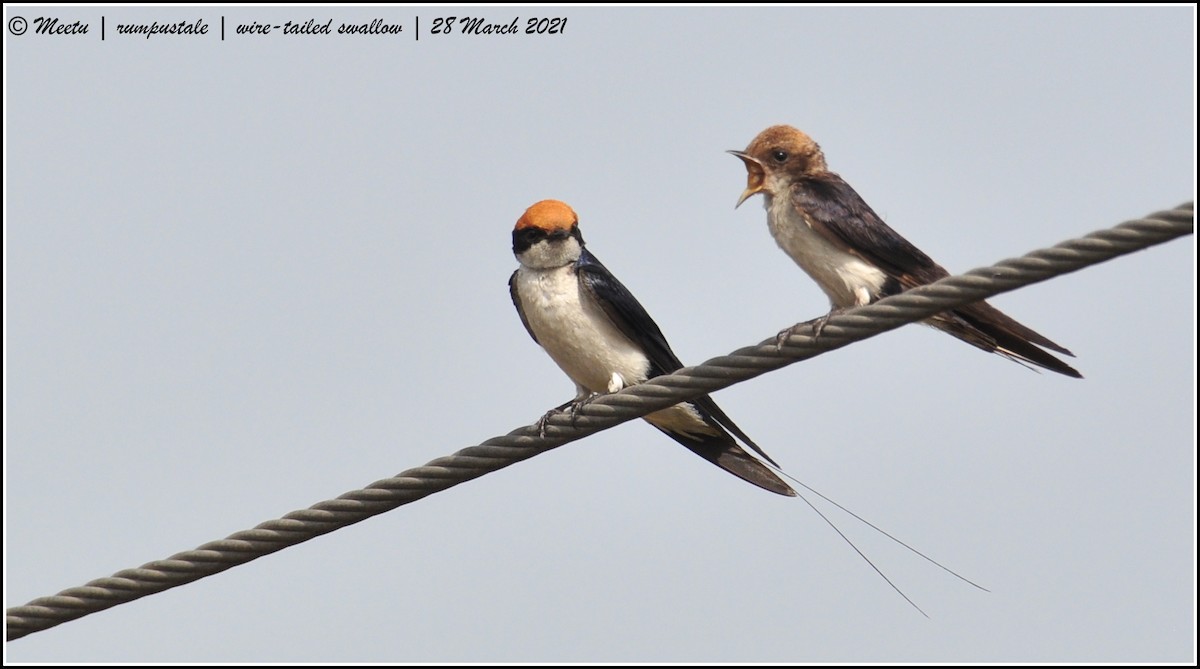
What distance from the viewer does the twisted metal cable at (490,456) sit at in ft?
11.6

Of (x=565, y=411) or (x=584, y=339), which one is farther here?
(x=584, y=339)

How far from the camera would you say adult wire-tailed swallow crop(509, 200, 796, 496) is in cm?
512

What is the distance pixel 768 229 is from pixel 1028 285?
2.09 meters

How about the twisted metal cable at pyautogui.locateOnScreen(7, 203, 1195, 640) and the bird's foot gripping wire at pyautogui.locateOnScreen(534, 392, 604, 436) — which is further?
the bird's foot gripping wire at pyautogui.locateOnScreen(534, 392, 604, 436)

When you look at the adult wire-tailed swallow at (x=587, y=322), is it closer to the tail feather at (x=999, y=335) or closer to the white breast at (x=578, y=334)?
the white breast at (x=578, y=334)

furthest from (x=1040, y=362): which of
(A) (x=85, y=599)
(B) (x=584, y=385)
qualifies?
(A) (x=85, y=599)

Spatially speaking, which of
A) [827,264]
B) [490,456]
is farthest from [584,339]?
[490,456]

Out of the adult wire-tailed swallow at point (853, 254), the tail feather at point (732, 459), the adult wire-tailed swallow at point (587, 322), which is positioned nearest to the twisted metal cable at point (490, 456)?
the tail feather at point (732, 459)

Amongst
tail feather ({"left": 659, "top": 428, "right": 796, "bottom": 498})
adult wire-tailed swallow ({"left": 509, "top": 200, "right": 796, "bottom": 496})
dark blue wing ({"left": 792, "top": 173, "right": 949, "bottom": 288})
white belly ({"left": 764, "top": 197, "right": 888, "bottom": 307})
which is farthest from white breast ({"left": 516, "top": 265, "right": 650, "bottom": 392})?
dark blue wing ({"left": 792, "top": 173, "right": 949, "bottom": 288})

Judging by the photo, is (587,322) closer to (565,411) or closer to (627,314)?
(627,314)

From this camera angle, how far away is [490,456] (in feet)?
13.2

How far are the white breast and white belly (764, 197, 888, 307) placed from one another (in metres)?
0.61

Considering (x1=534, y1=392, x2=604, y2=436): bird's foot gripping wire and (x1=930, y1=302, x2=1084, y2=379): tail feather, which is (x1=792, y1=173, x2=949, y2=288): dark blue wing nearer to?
(x1=930, y1=302, x2=1084, y2=379): tail feather

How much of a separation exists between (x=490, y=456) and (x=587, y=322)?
119cm
